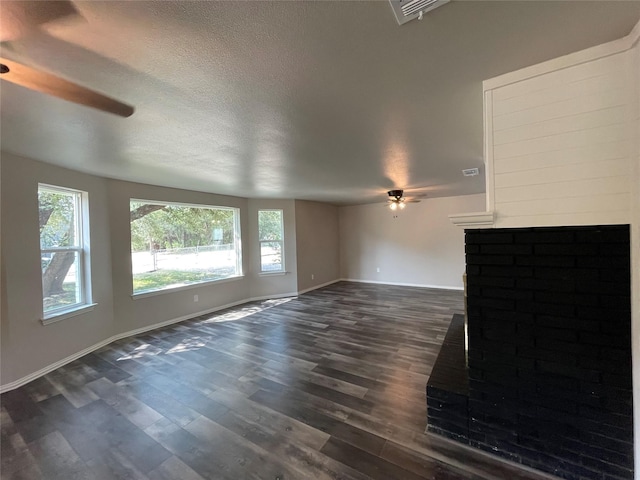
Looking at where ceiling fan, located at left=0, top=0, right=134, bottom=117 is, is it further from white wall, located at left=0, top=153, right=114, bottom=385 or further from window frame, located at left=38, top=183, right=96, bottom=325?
window frame, located at left=38, top=183, right=96, bottom=325

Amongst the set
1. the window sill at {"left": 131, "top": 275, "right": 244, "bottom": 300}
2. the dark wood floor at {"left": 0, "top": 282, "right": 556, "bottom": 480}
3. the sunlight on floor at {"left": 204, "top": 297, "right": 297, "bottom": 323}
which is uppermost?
the window sill at {"left": 131, "top": 275, "right": 244, "bottom": 300}

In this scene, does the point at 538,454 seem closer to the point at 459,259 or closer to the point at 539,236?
the point at 539,236

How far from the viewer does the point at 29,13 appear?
0.99 meters

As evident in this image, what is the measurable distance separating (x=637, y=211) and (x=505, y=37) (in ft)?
3.42

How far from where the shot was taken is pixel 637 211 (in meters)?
1.25

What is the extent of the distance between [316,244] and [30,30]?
621 centimetres

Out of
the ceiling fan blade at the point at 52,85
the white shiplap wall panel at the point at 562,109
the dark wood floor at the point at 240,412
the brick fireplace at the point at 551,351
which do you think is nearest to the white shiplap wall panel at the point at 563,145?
the white shiplap wall panel at the point at 562,109

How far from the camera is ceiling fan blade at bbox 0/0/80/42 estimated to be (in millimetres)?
950

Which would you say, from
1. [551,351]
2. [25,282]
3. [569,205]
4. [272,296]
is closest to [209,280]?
[272,296]

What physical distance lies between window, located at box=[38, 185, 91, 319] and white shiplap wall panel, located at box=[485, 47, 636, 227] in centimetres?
452

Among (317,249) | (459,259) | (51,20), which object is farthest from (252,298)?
(51,20)

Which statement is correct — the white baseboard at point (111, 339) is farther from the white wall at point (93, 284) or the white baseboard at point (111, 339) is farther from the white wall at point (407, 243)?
the white wall at point (407, 243)

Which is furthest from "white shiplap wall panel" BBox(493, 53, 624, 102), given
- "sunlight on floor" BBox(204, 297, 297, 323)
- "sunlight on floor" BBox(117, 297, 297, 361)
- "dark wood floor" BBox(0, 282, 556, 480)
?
"sunlight on floor" BBox(204, 297, 297, 323)

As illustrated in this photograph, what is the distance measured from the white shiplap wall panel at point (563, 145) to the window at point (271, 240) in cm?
507
